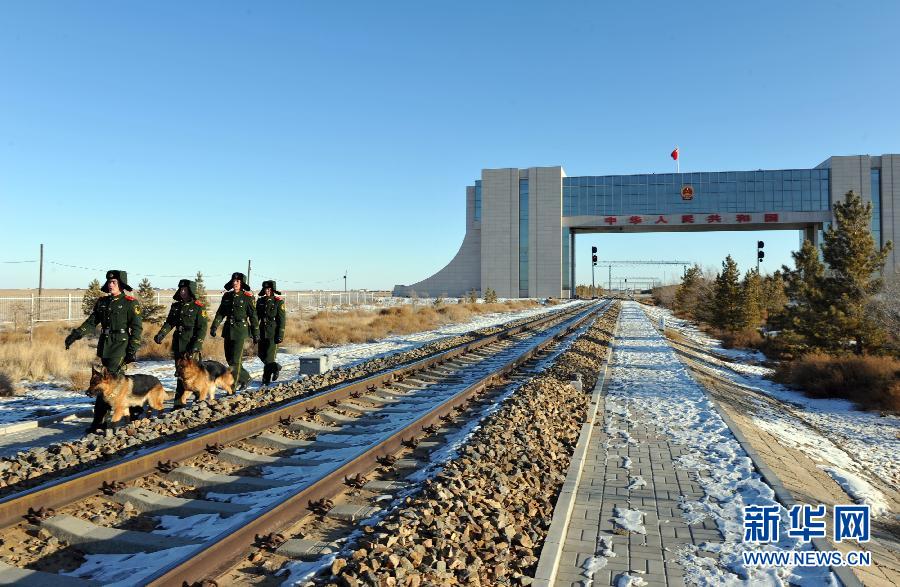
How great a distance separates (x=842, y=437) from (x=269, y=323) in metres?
12.2

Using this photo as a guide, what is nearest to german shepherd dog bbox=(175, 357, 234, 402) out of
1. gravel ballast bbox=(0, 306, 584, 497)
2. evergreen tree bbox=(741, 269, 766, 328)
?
gravel ballast bbox=(0, 306, 584, 497)

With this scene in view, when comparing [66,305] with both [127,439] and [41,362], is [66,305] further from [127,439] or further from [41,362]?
[127,439]

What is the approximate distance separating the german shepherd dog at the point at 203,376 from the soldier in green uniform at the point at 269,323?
2.01m

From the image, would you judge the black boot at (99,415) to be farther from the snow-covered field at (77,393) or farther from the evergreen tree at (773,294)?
the evergreen tree at (773,294)

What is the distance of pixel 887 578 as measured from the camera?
4.29 m

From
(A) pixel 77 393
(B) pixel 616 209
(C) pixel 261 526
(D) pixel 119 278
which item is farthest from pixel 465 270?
(C) pixel 261 526

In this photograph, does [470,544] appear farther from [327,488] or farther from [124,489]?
[124,489]

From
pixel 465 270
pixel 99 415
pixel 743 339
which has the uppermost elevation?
pixel 465 270

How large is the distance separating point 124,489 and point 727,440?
7168mm

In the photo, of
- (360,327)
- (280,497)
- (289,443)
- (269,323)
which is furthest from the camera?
(360,327)

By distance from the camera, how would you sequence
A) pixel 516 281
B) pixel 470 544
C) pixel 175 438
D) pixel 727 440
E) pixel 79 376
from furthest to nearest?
pixel 516 281
pixel 79 376
pixel 727 440
pixel 175 438
pixel 470 544

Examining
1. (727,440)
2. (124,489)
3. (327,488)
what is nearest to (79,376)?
(124,489)

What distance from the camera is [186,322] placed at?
894cm

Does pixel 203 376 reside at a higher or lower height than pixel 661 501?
higher
